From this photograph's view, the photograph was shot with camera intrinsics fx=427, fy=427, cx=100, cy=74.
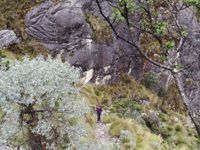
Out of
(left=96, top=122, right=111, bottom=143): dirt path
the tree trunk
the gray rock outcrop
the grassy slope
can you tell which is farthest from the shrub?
the tree trunk

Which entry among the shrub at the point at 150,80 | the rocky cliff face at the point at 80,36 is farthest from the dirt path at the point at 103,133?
the shrub at the point at 150,80

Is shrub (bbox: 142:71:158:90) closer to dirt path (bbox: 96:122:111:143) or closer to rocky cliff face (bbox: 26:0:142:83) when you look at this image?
rocky cliff face (bbox: 26:0:142:83)

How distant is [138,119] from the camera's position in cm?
2216

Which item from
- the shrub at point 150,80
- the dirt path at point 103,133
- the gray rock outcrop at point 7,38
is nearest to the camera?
the dirt path at point 103,133

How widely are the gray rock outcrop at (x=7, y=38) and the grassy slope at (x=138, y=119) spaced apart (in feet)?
14.9

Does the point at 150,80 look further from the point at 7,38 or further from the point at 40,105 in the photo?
the point at 40,105

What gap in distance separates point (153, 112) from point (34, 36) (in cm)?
795

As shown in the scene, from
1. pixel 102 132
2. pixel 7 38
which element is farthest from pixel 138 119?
pixel 7 38

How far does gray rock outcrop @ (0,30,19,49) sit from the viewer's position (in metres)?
22.0

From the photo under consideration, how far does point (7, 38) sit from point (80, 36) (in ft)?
13.3

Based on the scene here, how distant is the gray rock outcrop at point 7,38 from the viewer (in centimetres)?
2202

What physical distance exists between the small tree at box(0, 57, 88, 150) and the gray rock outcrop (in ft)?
41.6

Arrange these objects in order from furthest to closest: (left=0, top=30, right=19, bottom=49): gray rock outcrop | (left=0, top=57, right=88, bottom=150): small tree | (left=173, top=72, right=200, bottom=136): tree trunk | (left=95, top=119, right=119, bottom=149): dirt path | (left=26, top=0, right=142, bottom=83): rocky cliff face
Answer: (left=26, top=0, right=142, bottom=83): rocky cliff face < (left=0, top=30, right=19, bottom=49): gray rock outcrop < (left=95, top=119, right=119, bottom=149): dirt path < (left=173, top=72, right=200, bottom=136): tree trunk < (left=0, top=57, right=88, bottom=150): small tree

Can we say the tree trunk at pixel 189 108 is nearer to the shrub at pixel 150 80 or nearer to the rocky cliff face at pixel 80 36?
the rocky cliff face at pixel 80 36
